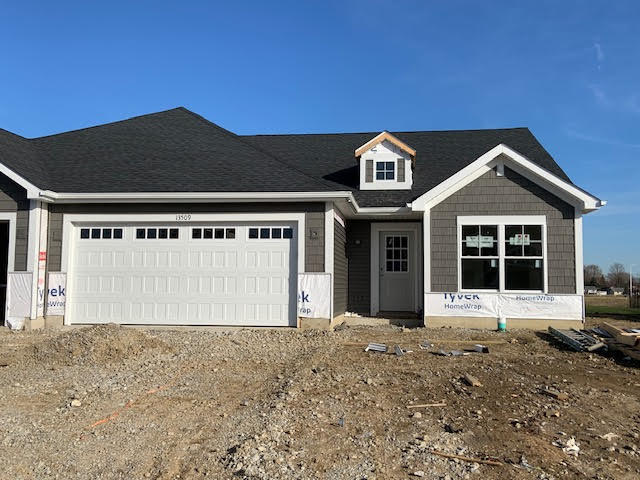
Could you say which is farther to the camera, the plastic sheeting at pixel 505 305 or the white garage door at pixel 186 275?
the white garage door at pixel 186 275

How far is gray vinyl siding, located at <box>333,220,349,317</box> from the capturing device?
11867 mm

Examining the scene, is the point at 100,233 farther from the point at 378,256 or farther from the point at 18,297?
the point at 378,256

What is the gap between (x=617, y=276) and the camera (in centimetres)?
6216

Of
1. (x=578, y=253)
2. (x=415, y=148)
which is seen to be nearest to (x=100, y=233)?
(x=415, y=148)

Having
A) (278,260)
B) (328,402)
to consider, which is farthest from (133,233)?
(328,402)

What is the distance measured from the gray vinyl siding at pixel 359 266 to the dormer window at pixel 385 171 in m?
1.40

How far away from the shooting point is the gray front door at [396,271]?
46.2 feet

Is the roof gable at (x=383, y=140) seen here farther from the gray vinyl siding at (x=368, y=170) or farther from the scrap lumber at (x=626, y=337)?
the scrap lumber at (x=626, y=337)

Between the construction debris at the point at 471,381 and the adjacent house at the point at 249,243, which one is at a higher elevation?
the adjacent house at the point at 249,243

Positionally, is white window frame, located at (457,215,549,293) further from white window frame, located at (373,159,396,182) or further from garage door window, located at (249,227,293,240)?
garage door window, located at (249,227,293,240)

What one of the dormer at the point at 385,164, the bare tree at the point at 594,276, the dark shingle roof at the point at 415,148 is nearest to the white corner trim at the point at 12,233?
the dark shingle roof at the point at 415,148

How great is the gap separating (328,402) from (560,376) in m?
3.77

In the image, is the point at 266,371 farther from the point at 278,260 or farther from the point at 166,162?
the point at 166,162

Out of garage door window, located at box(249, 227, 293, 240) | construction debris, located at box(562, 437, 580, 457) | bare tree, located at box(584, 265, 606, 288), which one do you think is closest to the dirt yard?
construction debris, located at box(562, 437, 580, 457)
